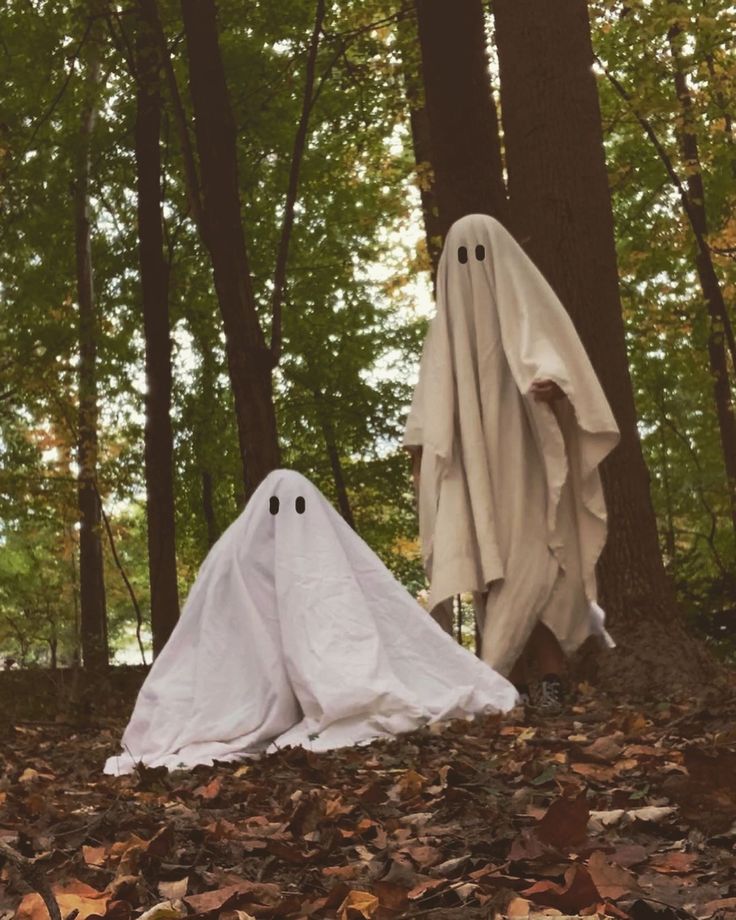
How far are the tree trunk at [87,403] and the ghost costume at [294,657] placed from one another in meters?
10.3

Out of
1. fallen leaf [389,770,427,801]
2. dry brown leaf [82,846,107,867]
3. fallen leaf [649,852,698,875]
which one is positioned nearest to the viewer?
fallen leaf [649,852,698,875]

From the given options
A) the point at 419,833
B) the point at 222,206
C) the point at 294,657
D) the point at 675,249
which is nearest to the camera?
the point at 419,833

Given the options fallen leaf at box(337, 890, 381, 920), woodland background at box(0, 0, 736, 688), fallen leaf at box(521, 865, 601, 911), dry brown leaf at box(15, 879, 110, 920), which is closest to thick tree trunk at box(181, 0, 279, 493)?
woodland background at box(0, 0, 736, 688)

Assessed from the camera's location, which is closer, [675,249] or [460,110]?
[460,110]

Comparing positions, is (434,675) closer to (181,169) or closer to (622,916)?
(622,916)

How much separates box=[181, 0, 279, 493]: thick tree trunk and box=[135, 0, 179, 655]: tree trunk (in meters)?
2.15

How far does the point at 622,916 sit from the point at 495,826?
0.88 meters

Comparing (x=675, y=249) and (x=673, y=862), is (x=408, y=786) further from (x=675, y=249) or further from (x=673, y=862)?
(x=675, y=249)

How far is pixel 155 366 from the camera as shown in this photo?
51.2 ft

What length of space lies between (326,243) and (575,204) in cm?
1337

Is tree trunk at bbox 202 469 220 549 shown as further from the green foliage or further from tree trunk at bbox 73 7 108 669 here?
the green foliage

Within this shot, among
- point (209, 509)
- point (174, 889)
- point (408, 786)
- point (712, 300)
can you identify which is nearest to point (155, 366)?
point (209, 509)

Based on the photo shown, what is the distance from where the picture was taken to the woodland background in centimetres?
753

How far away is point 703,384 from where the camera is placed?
67.5ft
